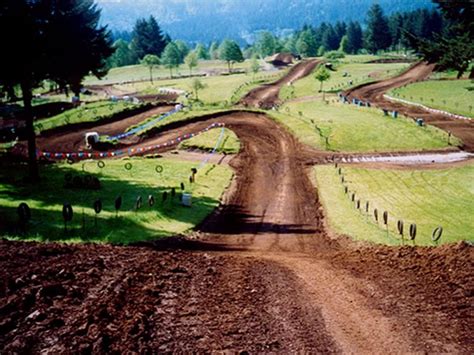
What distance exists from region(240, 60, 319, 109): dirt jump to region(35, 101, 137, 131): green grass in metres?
21.1

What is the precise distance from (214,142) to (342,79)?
61466 mm

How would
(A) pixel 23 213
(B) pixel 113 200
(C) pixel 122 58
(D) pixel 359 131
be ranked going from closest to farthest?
(A) pixel 23 213 → (B) pixel 113 200 → (D) pixel 359 131 → (C) pixel 122 58

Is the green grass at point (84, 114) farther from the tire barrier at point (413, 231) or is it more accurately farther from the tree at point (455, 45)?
the tire barrier at point (413, 231)

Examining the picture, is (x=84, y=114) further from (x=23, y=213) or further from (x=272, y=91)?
(x=23, y=213)

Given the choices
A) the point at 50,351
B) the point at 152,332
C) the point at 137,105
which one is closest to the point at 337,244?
the point at 152,332

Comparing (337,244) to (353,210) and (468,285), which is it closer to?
(353,210)

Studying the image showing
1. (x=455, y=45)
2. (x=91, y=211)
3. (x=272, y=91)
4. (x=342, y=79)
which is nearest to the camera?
(x=91, y=211)

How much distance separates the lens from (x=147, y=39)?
18800cm

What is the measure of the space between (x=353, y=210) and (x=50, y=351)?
22854mm

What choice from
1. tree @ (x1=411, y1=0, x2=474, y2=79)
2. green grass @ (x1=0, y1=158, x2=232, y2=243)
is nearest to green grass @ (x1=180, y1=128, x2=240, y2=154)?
green grass @ (x1=0, y1=158, x2=232, y2=243)

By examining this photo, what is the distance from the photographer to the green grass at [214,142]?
4841 centimetres

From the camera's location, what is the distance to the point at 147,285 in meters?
15.0

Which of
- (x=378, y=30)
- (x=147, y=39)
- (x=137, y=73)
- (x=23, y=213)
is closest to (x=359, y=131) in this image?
(x=23, y=213)

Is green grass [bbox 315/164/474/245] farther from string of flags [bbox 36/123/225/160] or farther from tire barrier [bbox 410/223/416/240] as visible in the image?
string of flags [bbox 36/123/225/160]
